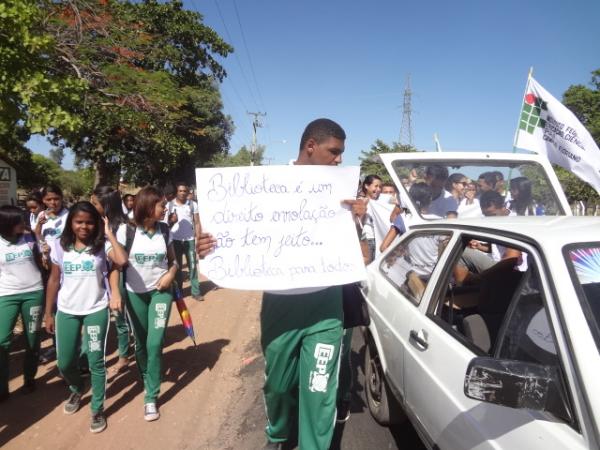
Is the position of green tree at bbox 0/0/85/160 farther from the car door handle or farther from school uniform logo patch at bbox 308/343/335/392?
the car door handle

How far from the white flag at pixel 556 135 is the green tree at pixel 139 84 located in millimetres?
5161

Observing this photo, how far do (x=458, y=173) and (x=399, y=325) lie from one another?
1.80 meters

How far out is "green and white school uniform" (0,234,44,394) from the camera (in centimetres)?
325

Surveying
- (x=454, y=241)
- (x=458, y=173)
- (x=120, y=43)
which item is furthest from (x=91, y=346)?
(x=120, y=43)

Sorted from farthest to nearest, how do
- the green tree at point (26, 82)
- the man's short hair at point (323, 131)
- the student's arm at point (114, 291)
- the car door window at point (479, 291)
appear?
the green tree at point (26, 82), the student's arm at point (114, 291), the man's short hair at point (323, 131), the car door window at point (479, 291)

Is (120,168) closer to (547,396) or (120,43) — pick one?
(120,43)

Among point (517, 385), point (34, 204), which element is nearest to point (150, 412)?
point (517, 385)

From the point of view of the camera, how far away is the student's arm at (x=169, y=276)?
10.8 ft

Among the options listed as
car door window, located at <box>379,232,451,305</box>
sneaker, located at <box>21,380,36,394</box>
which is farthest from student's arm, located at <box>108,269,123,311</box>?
car door window, located at <box>379,232,451,305</box>

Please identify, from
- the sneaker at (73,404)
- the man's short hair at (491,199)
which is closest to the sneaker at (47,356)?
the sneaker at (73,404)

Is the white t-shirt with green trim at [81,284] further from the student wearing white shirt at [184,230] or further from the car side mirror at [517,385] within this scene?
the student wearing white shirt at [184,230]

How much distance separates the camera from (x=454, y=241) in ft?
7.34

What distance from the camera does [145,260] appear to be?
3338 millimetres

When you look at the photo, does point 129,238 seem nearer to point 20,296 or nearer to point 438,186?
point 20,296
